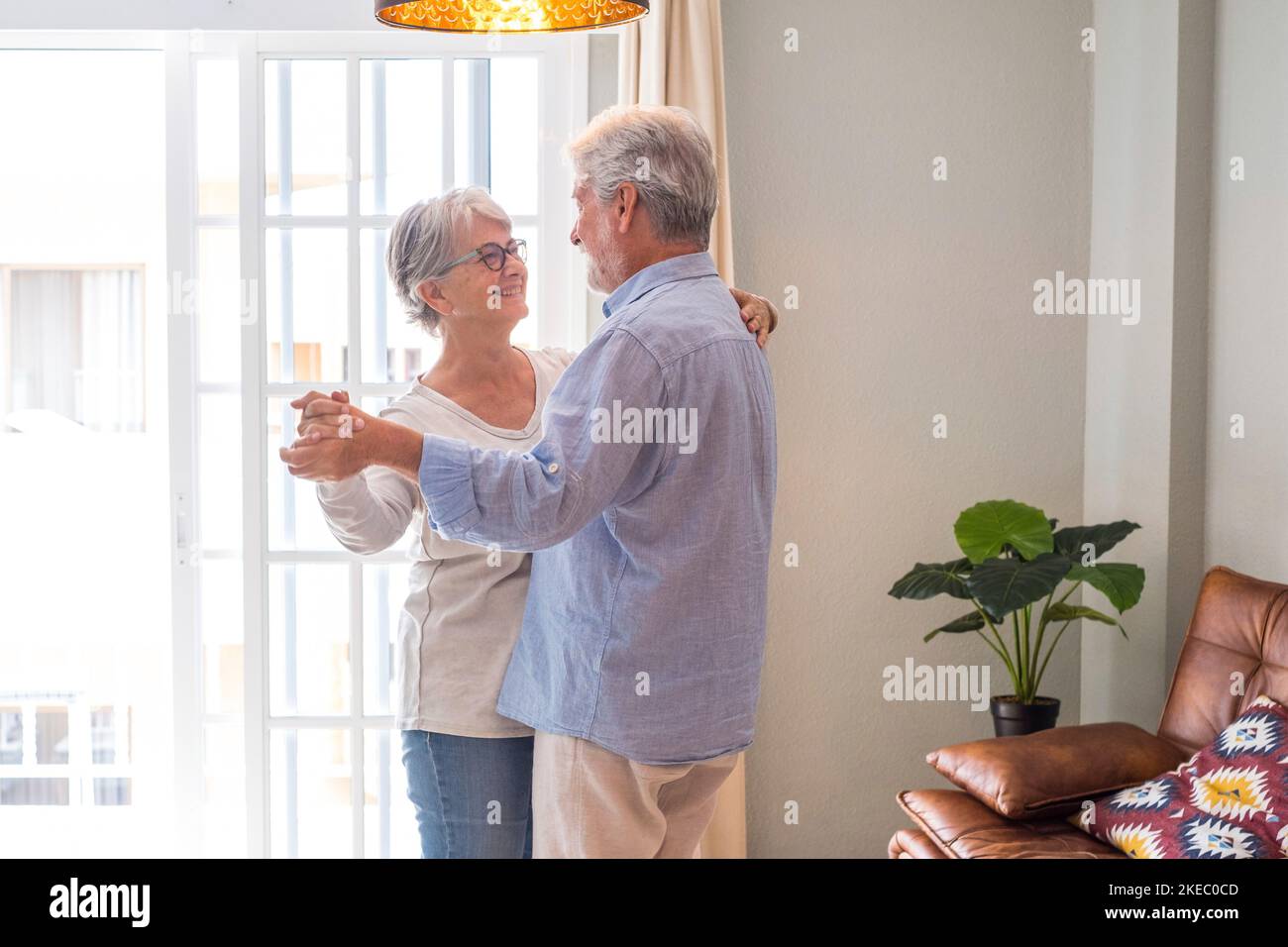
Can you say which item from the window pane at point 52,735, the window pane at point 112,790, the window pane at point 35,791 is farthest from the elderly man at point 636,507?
the window pane at point 52,735

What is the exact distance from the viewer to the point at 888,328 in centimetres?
319

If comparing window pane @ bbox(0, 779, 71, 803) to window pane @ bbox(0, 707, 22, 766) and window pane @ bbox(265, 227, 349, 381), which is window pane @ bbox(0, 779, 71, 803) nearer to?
window pane @ bbox(0, 707, 22, 766)

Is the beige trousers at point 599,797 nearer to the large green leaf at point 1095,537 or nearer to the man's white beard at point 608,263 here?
the man's white beard at point 608,263

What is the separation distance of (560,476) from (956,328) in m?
2.24

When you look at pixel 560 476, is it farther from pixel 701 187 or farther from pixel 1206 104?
pixel 1206 104

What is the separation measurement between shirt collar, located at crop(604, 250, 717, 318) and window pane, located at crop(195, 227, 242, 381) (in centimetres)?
197

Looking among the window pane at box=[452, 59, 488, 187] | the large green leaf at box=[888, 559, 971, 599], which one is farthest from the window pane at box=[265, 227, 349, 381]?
the large green leaf at box=[888, 559, 971, 599]

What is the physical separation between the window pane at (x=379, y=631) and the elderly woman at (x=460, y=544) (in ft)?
4.81

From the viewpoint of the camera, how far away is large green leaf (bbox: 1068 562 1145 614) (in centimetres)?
261

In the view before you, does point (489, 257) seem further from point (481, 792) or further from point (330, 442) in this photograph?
point (481, 792)
